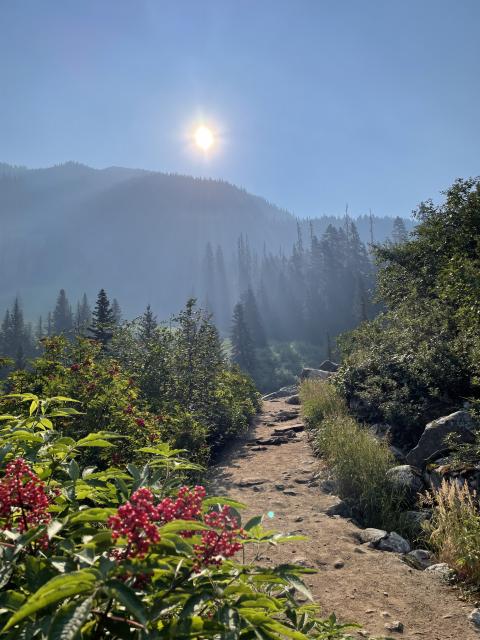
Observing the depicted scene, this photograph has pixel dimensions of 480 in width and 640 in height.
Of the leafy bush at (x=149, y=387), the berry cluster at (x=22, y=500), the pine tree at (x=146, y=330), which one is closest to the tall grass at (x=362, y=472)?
the leafy bush at (x=149, y=387)

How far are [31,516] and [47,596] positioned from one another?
1.90 feet

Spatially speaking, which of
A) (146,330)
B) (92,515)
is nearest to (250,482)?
(92,515)

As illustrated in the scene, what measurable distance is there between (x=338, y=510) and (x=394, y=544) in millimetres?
1395

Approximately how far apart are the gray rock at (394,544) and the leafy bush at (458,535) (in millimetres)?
363

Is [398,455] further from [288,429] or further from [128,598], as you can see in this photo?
[128,598]

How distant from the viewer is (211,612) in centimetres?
184

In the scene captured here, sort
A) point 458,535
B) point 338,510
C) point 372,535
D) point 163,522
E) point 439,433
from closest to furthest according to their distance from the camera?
point 163,522 < point 458,535 < point 372,535 < point 338,510 < point 439,433

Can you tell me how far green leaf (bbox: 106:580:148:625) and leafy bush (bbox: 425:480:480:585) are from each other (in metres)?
5.30

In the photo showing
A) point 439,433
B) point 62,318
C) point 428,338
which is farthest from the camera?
point 62,318

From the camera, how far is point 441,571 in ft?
18.0

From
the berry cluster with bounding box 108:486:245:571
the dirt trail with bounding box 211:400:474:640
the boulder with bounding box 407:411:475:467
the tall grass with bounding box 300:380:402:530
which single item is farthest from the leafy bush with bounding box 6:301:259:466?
the berry cluster with bounding box 108:486:245:571

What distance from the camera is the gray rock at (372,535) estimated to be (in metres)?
6.51

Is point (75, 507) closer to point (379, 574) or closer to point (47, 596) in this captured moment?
point (47, 596)

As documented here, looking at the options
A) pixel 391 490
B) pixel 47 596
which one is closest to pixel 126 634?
pixel 47 596
